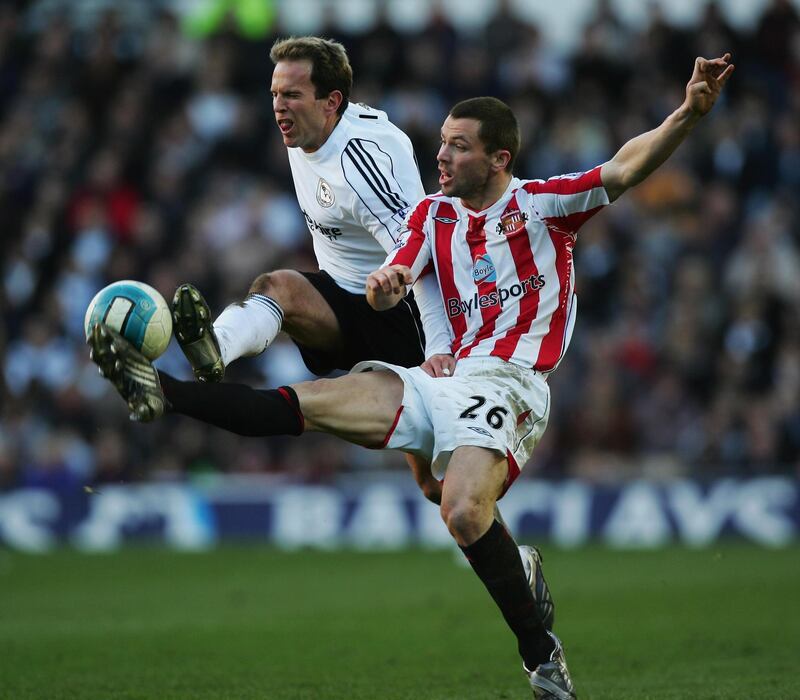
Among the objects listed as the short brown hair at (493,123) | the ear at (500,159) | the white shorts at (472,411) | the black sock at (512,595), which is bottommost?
the black sock at (512,595)

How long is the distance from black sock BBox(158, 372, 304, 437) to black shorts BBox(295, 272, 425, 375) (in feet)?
4.04

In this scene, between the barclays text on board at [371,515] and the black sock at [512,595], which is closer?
the black sock at [512,595]

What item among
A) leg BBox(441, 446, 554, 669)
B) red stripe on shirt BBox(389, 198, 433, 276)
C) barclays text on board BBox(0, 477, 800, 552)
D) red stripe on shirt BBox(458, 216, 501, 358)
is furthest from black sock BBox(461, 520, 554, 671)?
barclays text on board BBox(0, 477, 800, 552)

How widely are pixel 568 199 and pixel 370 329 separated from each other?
1508 millimetres

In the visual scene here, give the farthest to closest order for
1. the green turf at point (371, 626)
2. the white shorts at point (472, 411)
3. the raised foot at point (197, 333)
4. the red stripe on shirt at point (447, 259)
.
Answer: the green turf at point (371, 626)
the red stripe on shirt at point (447, 259)
the white shorts at point (472, 411)
the raised foot at point (197, 333)

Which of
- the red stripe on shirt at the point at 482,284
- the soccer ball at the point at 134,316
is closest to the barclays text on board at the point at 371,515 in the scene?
the red stripe on shirt at the point at 482,284

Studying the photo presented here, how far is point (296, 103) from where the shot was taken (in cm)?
729

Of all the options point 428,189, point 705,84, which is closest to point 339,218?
point 705,84

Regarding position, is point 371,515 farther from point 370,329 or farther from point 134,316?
point 134,316

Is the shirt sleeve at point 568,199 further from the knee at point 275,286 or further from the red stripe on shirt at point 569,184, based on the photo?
the knee at point 275,286

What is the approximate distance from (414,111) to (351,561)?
5.56m

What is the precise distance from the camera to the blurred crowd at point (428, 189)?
51.2 feet

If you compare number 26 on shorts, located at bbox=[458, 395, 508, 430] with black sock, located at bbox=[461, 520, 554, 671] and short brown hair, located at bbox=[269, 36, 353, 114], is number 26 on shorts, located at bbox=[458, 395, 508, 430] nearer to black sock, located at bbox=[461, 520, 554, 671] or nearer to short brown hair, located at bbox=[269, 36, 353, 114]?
black sock, located at bbox=[461, 520, 554, 671]

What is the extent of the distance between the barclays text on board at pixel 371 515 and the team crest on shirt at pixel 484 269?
8892 millimetres
